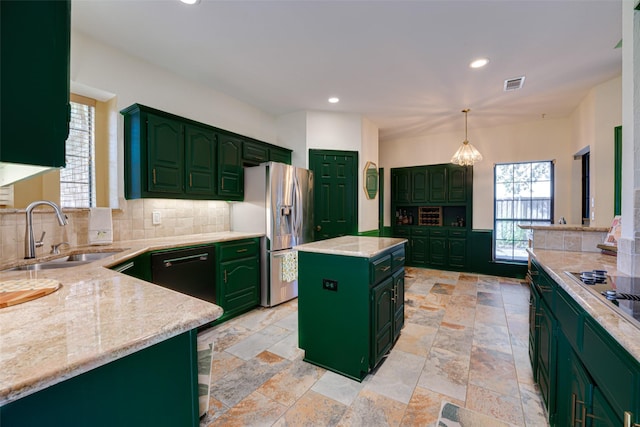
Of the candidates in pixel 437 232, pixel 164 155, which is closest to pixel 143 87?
pixel 164 155

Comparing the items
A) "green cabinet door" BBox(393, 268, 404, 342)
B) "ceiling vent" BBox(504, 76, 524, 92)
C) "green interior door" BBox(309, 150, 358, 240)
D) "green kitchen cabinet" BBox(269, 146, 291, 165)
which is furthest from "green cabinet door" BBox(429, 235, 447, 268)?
"green kitchen cabinet" BBox(269, 146, 291, 165)

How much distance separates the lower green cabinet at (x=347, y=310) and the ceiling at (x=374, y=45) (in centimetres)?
193

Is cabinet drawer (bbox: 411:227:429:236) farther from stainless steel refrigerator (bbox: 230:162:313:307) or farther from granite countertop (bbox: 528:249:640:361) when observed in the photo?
granite countertop (bbox: 528:249:640:361)

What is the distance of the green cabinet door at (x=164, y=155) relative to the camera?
Result: 99.9 inches

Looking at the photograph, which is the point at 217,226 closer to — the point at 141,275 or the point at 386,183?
the point at 141,275

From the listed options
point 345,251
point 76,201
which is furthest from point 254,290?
point 76,201

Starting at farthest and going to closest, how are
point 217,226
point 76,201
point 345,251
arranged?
point 217,226 → point 76,201 → point 345,251

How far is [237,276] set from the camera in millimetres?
3008

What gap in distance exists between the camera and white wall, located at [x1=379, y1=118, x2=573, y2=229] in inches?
175

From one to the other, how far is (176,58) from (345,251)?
2653mm

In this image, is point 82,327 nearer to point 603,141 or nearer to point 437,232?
point 603,141

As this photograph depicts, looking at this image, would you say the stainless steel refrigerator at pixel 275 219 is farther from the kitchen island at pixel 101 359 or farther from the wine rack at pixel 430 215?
the wine rack at pixel 430 215

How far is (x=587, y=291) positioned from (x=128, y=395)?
1654 millimetres

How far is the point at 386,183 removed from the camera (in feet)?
19.5
